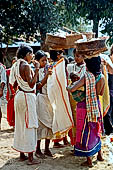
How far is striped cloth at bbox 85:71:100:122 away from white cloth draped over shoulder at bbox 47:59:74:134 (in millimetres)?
509

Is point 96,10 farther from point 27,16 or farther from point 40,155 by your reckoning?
point 40,155

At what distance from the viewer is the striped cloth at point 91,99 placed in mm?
4426

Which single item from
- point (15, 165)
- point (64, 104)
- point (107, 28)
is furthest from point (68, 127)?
point (107, 28)

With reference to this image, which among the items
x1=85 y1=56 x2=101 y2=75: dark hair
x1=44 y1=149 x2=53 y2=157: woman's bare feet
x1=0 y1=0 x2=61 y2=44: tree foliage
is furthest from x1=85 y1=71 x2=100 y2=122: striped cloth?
x1=0 y1=0 x2=61 y2=44: tree foliage

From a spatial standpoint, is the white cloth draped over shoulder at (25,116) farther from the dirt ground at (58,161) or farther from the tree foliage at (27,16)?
the tree foliage at (27,16)

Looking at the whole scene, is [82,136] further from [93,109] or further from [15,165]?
[15,165]

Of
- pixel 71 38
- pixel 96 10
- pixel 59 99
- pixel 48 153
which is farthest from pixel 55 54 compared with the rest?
pixel 96 10

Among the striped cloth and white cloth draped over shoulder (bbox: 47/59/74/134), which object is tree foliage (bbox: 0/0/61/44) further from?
the striped cloth

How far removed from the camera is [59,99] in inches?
197

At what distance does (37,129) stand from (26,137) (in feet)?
1.42

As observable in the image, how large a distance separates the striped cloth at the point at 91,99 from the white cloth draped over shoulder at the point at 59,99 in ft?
1.67

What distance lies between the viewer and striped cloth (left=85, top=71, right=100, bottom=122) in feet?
14.5

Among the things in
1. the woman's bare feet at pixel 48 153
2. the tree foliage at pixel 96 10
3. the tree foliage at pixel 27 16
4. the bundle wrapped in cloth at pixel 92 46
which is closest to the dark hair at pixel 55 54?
the bundle wrapped in cloth at pixel 92 46

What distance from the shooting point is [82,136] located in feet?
15.0
